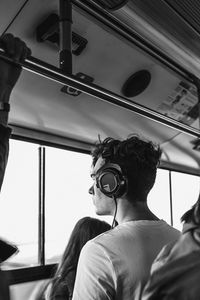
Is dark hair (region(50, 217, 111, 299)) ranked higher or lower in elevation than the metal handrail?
lower

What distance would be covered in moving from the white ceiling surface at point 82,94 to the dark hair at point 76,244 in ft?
2.33

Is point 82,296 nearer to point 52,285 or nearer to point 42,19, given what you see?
point 52,285

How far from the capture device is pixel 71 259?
2.18 metres

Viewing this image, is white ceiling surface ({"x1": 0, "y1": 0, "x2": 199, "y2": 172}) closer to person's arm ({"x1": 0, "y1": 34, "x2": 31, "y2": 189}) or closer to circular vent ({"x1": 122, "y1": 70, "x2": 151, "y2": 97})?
circular vent ({"x1": 122, "y1": 70, "x2": 151, "y2": 97})

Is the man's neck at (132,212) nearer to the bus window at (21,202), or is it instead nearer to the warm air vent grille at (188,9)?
the warm air vent grille at (188,9)

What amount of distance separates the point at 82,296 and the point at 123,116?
169 cm

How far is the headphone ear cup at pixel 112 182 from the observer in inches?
62.8

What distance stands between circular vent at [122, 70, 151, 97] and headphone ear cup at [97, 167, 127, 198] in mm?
996

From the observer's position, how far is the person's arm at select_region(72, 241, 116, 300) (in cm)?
129

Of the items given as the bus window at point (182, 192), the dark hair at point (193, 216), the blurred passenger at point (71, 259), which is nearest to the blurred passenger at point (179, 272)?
the dark hair at point (193, 216)

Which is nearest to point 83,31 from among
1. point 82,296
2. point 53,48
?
point 53,48

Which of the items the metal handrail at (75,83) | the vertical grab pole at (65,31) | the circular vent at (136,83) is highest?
the circular vent at (136,83)

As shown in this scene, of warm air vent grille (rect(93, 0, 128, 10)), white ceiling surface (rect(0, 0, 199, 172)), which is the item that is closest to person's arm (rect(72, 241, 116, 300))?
warm air vent grille (rect(93, 0, 128, 10))

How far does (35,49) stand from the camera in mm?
2006
